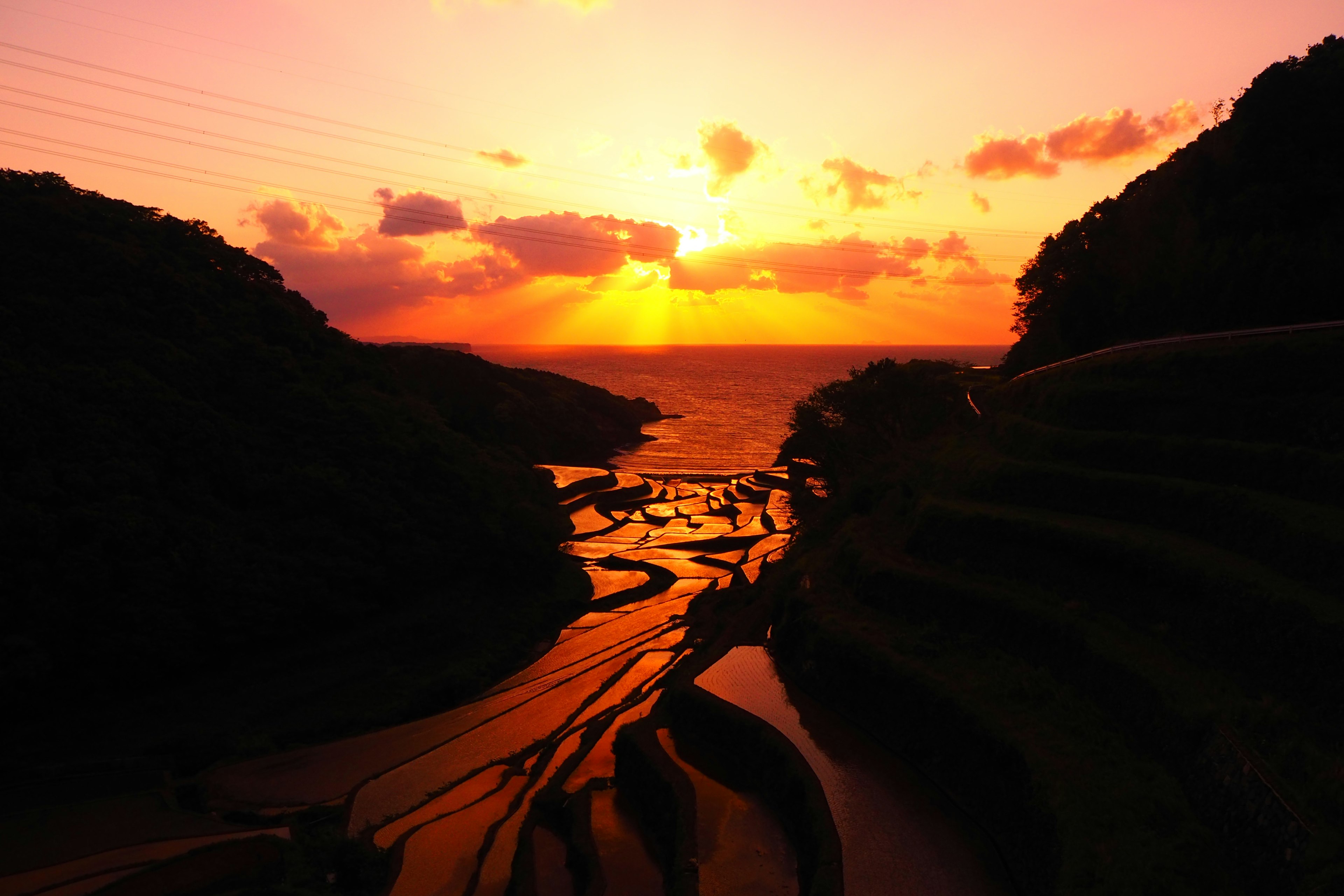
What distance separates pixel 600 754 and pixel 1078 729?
43.7ft

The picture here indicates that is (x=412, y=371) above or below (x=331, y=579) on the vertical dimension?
above

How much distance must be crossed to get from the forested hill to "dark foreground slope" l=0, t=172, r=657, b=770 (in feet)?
97.7

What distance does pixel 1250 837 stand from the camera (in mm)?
12359

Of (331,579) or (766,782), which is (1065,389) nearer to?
(766,782)

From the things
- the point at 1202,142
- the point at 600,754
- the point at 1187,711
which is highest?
the point at 1202,142

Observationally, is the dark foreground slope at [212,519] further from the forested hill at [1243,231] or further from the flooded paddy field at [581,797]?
the forested hill at [1243,231]

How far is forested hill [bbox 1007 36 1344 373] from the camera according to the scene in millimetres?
26109

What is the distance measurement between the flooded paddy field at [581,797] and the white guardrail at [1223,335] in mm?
16697

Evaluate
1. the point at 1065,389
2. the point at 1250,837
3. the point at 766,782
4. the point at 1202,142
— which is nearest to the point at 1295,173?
the point at 1202,142

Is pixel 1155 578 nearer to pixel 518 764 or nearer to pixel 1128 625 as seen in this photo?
pixel 1128 625

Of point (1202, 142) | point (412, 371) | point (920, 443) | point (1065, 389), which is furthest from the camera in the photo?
point (412, 371)

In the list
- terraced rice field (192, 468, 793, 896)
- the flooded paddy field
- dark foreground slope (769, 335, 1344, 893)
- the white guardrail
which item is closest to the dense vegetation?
dark foreground slope (769, 335, 1344, 893)

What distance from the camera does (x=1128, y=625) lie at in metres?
18.5

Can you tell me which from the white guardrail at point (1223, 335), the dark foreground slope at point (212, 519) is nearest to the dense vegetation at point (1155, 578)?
the white guardrail at point (1223, 335)
